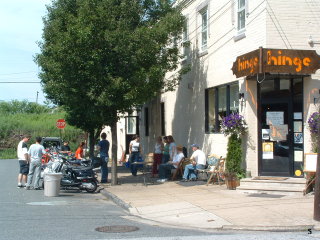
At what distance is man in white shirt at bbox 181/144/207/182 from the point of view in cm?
1521

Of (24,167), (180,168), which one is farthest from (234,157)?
(24,167)

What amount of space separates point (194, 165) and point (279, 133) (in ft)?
11.5

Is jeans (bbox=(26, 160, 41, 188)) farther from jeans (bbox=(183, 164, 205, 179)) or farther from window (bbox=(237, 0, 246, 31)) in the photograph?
window (bbox=(237, 0, 246, 31))

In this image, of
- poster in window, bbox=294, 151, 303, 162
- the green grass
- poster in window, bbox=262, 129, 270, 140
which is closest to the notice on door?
poster in window, bbox=262, 129, 270, 140

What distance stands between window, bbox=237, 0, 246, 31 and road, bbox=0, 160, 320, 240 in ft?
22.0

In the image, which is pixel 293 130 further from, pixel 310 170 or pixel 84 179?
pixel 84 179

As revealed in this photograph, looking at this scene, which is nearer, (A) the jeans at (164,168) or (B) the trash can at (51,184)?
(B) the trash can at (51,184)

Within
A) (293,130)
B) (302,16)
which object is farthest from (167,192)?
(302,16)

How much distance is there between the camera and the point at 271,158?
Result: 1318cm

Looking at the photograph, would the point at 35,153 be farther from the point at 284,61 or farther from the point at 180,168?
the point at 284,61

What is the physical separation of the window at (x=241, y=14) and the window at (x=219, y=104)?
182 centimetres

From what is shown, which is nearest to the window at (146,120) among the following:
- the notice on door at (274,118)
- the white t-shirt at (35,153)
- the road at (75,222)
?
the white t-shirt at (35,153)

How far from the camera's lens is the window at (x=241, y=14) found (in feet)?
46.2

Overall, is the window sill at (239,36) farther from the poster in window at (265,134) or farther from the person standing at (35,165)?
the person standing at (35,165)
